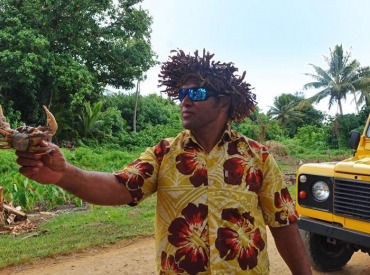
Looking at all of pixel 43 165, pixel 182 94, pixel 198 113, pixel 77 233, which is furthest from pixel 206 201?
pixel 77 233

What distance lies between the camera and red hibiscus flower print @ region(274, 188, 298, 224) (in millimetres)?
2081

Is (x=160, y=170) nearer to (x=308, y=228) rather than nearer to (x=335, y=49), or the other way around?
(x=308, y=228)

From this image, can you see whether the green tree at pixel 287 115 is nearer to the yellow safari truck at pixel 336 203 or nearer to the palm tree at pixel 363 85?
the palm tree at pixel 363 85

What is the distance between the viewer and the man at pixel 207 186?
6.09 feet

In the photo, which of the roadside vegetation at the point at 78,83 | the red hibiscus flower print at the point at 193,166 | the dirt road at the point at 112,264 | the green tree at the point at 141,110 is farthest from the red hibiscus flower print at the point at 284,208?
the green tree at the point at 141,110

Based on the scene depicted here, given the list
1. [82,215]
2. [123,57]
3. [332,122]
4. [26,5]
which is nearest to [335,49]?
[332,122]

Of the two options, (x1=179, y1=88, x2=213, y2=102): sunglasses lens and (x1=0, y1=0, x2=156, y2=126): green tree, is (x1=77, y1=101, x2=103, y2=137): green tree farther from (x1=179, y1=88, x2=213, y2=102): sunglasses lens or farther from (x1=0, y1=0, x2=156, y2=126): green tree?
(x1=179, y1=88, x2=213, y2=102): sunglasses lens

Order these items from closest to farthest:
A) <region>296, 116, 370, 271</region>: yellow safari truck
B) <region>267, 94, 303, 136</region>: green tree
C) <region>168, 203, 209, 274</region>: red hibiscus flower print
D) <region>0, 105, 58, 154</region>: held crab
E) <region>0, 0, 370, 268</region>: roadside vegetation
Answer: <region>0, 105, 58, 154</region>: held crab, <region>168, 203, 209, 274</region>: red hibiscus flower print, <region>296, 116, 370, 271</region>: yellow safari truck, <region>0, 0, 370, 268</region>: roadside vegetation, <region>267, 94, 303, 136</region>: green tree

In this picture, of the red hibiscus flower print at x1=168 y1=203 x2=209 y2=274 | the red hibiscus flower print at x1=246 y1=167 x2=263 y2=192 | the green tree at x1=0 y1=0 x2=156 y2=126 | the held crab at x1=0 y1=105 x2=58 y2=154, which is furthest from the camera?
the green tree at x1=0 y1=0 x2=156 y2=126

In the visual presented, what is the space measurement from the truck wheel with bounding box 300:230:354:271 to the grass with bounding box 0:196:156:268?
8.26ft

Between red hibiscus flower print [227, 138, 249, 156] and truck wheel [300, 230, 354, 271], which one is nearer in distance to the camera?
red hibiscus flower print [227, 138, 249, 156]

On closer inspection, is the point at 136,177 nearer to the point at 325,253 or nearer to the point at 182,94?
the point at 182,94

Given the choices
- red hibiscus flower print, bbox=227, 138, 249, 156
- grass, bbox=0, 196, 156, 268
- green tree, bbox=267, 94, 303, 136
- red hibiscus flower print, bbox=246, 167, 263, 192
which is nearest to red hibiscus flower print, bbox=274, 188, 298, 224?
red hibiscus flower print, bbox=246, 167, 263, 192

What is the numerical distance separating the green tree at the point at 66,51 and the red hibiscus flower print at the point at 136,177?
573 inches
